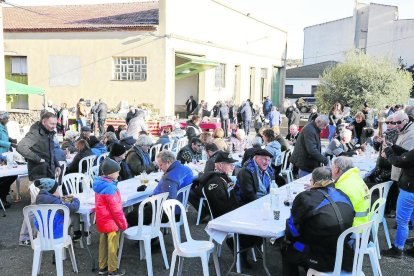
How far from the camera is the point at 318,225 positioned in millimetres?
3707

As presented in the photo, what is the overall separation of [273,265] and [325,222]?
5.90ft

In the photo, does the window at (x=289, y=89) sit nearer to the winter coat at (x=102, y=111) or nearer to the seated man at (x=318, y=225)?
the winter coat at (x=102, y=111)

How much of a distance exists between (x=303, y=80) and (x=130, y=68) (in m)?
25.6

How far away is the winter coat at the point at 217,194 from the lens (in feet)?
16.5

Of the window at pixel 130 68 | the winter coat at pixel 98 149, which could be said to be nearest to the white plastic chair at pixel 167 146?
the winter coat at pixel 98 149

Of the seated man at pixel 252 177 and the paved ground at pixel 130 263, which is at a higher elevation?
the seated man at pixel 252 177

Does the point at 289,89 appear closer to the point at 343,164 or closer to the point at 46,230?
the point at 343,164

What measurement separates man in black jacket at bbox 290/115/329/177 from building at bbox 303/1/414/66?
2955 centimetres

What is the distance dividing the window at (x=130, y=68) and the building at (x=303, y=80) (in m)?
25.1

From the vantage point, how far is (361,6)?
3938 centimetres

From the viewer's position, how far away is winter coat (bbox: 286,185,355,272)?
371 cm

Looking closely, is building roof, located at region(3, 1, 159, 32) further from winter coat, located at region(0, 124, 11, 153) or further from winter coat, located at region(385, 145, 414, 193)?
A: winter coat, located at region(385, 145, 414, 193)

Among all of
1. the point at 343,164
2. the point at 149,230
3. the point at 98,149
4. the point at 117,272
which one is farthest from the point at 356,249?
the point at 98,149

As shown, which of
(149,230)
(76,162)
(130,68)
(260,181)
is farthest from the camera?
(130,68)
